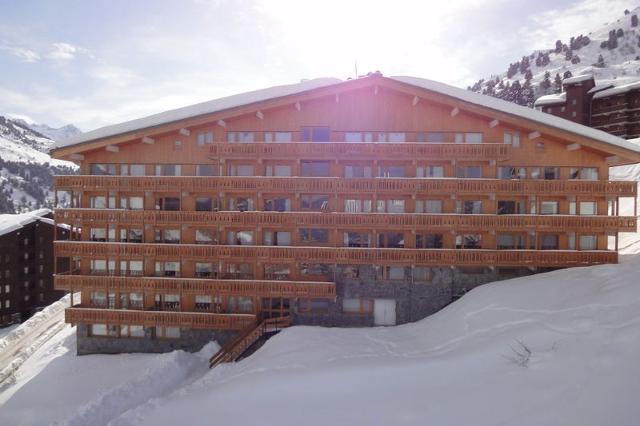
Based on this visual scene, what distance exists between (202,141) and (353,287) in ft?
44.6

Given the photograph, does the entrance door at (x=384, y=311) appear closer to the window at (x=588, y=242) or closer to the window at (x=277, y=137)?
the window at (x=277, y=137)

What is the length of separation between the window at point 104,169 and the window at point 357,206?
1561cm

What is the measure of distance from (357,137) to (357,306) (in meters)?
10.7

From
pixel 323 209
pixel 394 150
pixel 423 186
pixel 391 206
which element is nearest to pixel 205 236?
pixel 323 209

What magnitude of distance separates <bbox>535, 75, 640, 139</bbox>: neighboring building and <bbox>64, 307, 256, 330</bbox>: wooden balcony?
2683 inches

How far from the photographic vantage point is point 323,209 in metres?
19.9

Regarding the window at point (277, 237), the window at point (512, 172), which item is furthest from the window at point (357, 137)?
the window at point (512, 172)

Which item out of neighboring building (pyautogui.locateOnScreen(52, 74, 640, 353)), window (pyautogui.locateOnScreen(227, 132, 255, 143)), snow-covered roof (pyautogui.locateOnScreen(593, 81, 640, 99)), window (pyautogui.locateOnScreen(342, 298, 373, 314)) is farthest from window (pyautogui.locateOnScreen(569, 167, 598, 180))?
snow-covered roof (pyautogui.locateOnScreen(593, 81, 640, 99))

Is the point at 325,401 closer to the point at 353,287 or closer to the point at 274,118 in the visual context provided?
the point at 353,287

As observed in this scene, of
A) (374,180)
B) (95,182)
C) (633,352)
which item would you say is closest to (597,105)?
(374,180)

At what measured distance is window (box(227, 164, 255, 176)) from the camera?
66.9 feet

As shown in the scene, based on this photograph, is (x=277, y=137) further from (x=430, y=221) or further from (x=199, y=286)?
(x=430, y=221)

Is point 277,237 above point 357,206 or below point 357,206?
below

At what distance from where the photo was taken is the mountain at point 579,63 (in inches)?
3553
